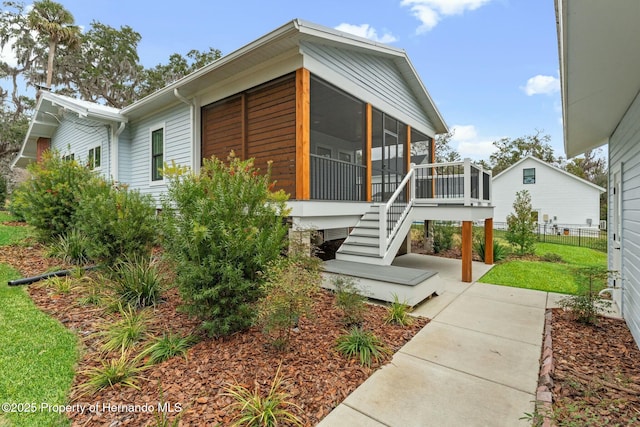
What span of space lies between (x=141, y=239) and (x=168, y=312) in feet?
6.38

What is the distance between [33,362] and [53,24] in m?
24.7

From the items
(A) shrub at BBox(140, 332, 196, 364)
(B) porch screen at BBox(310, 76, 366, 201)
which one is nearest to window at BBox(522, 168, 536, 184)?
(B) porch screen at BBox(310, 76, 366, 201)

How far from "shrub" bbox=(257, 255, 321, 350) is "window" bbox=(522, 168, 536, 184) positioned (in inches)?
1078

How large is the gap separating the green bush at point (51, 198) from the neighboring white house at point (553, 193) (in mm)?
28308

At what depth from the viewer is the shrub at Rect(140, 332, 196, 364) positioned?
310cm

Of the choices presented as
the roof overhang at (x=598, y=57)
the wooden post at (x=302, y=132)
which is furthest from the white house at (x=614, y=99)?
the wooden post at (x=302, y=132)

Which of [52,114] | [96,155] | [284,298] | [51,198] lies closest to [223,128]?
[51,198]

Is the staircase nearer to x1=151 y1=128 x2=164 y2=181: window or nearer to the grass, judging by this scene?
the grass

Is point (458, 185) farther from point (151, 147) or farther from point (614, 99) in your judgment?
point (151, 147)

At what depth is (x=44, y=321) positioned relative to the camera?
3.74 m

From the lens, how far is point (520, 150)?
35.7m

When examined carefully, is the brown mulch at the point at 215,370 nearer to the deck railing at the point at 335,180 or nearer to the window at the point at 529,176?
the deck railing at the point at 335,180

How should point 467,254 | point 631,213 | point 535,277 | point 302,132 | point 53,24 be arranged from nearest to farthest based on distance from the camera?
point 631,213 < point 302,132 < point 467,254 < point 535,277 < point 53,24

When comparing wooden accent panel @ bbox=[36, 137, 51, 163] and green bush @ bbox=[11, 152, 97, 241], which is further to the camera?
wooden accent panel @ bbox=[36, 137, 51, 163]
